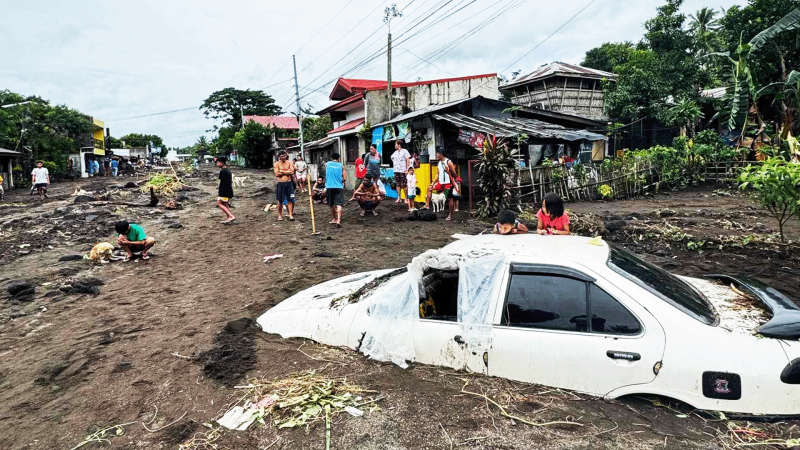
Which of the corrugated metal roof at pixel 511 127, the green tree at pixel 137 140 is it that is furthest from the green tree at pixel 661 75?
the green tree at pixel 137 140

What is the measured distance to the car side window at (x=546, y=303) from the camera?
10.2 ft

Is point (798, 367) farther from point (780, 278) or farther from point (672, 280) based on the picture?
point (780, 278)

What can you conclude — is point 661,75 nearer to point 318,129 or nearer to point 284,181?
point 284,181

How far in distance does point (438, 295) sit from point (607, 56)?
38.0 meters

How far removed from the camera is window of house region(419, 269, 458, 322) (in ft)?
11.7

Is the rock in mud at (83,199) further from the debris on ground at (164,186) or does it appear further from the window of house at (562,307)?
the window of house at (562,307)

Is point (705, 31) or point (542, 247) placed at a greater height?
point (705, 31)

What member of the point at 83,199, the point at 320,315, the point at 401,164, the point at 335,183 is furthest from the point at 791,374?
the point at 83,199

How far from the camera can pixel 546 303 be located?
3186 millimetres

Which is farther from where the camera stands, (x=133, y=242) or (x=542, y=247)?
(x=133, y=242)

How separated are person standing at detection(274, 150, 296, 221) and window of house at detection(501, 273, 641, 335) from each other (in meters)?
8.73

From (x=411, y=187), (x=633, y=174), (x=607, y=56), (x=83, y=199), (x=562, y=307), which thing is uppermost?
(x=607, y=56)

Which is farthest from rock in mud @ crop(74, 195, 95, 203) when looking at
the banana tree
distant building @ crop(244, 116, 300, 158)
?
the banana tree

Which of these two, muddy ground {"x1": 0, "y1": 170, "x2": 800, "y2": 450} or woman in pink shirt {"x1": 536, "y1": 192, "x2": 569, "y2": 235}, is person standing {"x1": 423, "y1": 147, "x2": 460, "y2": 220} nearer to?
muddy ground {"x1": 0, "y1": 170, "x2": 800, "y2": 450}
